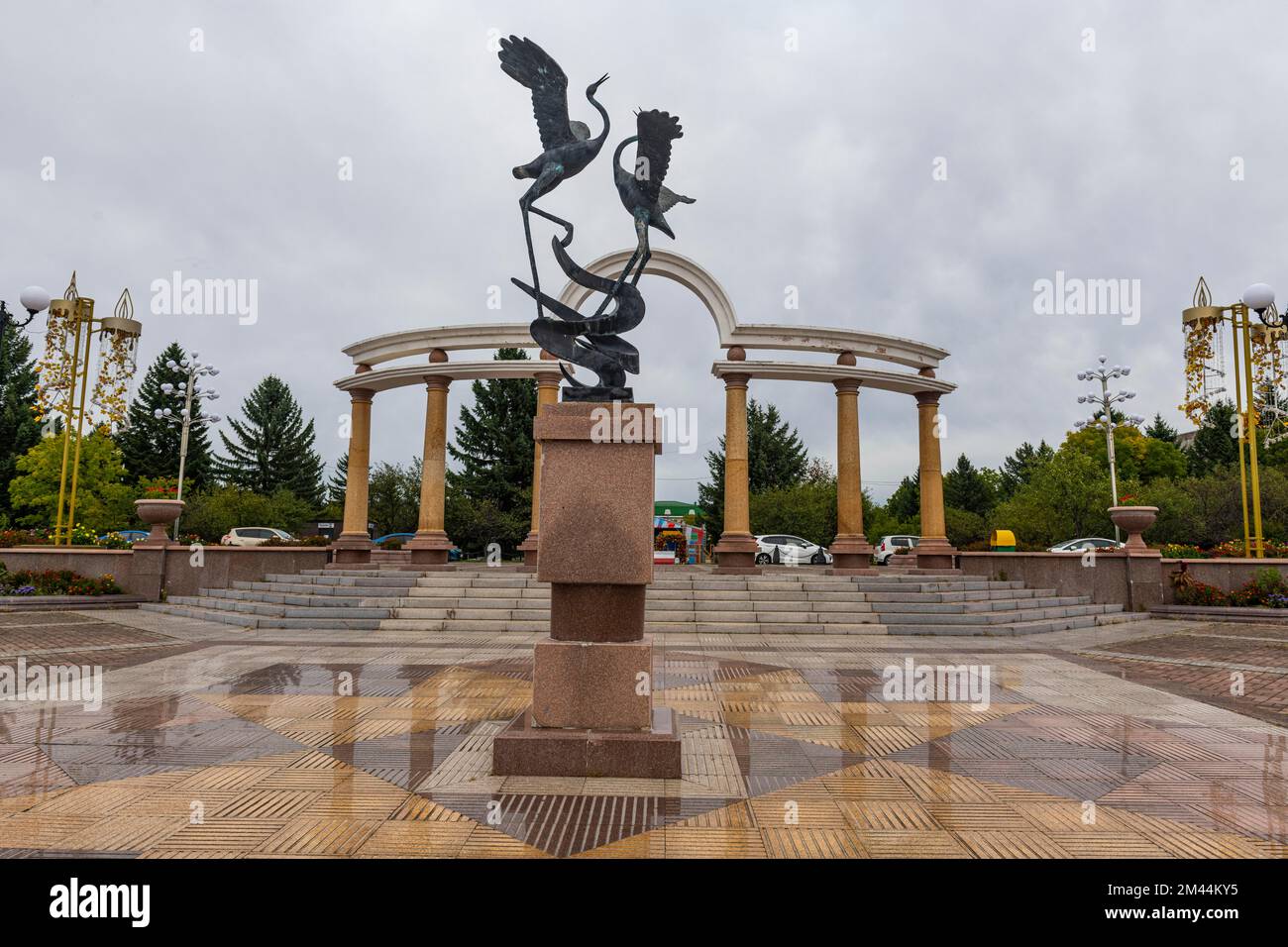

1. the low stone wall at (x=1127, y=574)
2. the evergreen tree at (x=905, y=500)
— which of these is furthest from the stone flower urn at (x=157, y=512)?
the evergreen tree at (x=905, y=500)

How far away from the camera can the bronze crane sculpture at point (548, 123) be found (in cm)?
675

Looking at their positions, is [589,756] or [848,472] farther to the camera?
[848,472]

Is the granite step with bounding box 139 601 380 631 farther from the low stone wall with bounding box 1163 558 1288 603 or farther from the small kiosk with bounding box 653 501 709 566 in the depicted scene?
the small kiosk with bounding box 653 501 709 566

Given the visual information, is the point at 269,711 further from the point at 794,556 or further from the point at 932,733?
the point at 794,556

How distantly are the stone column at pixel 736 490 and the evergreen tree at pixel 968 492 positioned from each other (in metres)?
46.9

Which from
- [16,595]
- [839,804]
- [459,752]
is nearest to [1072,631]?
[839,804]

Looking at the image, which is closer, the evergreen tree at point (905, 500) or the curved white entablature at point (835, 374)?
the curved white entablature at point (835, 374)

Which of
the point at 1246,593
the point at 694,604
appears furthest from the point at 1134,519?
the point at 694,604

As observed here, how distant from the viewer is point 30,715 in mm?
6742

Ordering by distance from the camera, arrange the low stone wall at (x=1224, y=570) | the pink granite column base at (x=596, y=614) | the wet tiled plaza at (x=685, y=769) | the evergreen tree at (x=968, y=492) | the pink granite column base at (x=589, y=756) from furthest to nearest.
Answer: the evergreen tree at (x=968, y=492) → the low stone wall at (x=1224, y=570) → the pink granite column base at (x=596, y=614) → the pink granite column base at (x=589, y=756) → the wet tiled plaza at (x=685, y=769)

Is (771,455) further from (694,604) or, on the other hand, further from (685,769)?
(685,769)

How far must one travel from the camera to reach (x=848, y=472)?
20328 mm

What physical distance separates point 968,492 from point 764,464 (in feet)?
67.9

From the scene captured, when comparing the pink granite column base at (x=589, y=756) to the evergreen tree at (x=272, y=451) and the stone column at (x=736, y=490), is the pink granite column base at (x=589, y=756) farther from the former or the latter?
the evergreen tree at (x=272, y=451)
